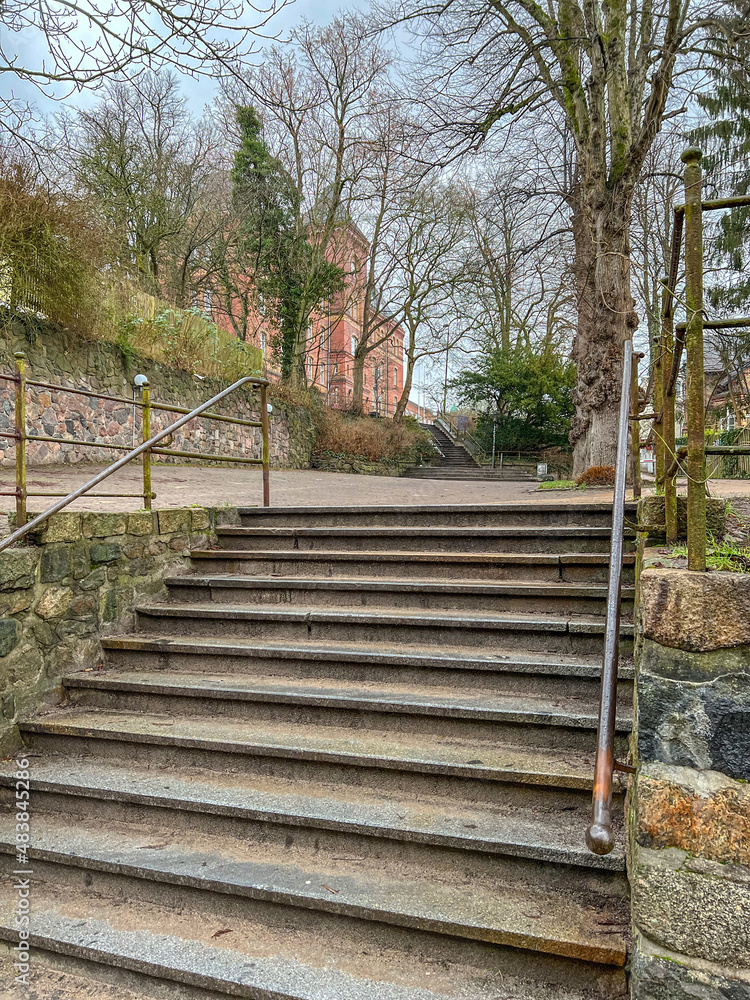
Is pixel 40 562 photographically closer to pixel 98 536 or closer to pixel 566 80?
pixel 98 536

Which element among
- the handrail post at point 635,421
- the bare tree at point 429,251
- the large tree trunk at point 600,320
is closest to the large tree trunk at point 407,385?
the bare tree at point 429,251

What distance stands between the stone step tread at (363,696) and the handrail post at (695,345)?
108 cm

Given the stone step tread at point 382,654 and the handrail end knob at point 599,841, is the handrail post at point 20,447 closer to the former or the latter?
the stone step tread at point 382,654

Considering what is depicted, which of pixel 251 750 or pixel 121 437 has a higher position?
pixel 121 437

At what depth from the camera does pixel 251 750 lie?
2.65 meters

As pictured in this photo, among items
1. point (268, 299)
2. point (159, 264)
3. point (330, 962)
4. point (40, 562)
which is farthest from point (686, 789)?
point (268, 299)

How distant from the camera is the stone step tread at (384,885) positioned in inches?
72.9

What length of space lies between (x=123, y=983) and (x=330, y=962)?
0.69 metres

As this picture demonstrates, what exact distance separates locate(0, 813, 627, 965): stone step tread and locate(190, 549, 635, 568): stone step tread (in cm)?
174

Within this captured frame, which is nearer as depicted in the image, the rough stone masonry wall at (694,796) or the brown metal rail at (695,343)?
the rough stone masonry wall at (694,796)

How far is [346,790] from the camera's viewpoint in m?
2.50

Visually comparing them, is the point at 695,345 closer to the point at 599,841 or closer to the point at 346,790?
the point at 599,841

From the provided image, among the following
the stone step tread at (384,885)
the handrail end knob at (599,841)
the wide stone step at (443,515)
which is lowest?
the stone step tread at (384,885)

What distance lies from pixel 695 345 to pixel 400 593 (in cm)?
219
